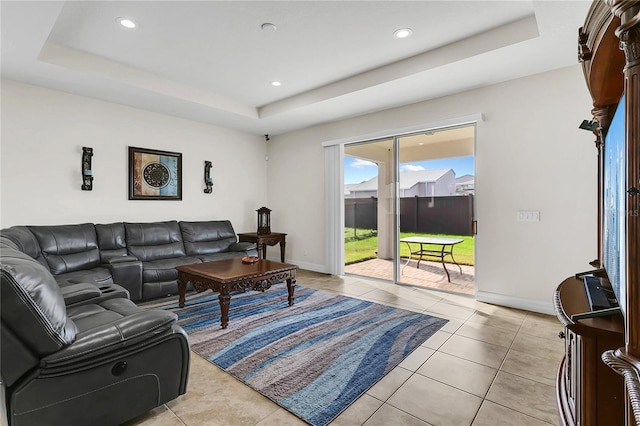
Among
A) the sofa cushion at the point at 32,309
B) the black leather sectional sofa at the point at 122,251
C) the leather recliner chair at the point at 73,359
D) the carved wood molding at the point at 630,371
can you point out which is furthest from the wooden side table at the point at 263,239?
the carved wood molding at the point at 630,371

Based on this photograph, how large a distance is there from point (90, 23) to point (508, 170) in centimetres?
455

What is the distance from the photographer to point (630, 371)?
82 cm

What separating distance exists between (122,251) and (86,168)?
1202mm

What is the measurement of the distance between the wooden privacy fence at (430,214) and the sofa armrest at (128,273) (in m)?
3.41

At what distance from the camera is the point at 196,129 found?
17.6 feet

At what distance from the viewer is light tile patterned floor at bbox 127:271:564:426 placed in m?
1.79

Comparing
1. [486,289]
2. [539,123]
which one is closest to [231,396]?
[486,289]

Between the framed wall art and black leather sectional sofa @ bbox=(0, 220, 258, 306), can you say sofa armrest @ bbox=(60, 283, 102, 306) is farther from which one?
the framed wall art

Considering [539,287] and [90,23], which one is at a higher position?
[90,23]

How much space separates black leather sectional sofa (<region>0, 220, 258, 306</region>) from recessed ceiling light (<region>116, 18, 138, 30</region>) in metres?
2.19

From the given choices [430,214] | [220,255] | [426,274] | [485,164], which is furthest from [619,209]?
[220,255]

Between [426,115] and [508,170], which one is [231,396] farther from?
[426,115]

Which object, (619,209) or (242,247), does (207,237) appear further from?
(619,209)

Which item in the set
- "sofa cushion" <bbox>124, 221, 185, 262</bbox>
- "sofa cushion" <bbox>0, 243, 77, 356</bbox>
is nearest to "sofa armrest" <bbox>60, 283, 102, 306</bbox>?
"sofa cushion" <bbox>0, 243, 77, 356</bbox>
